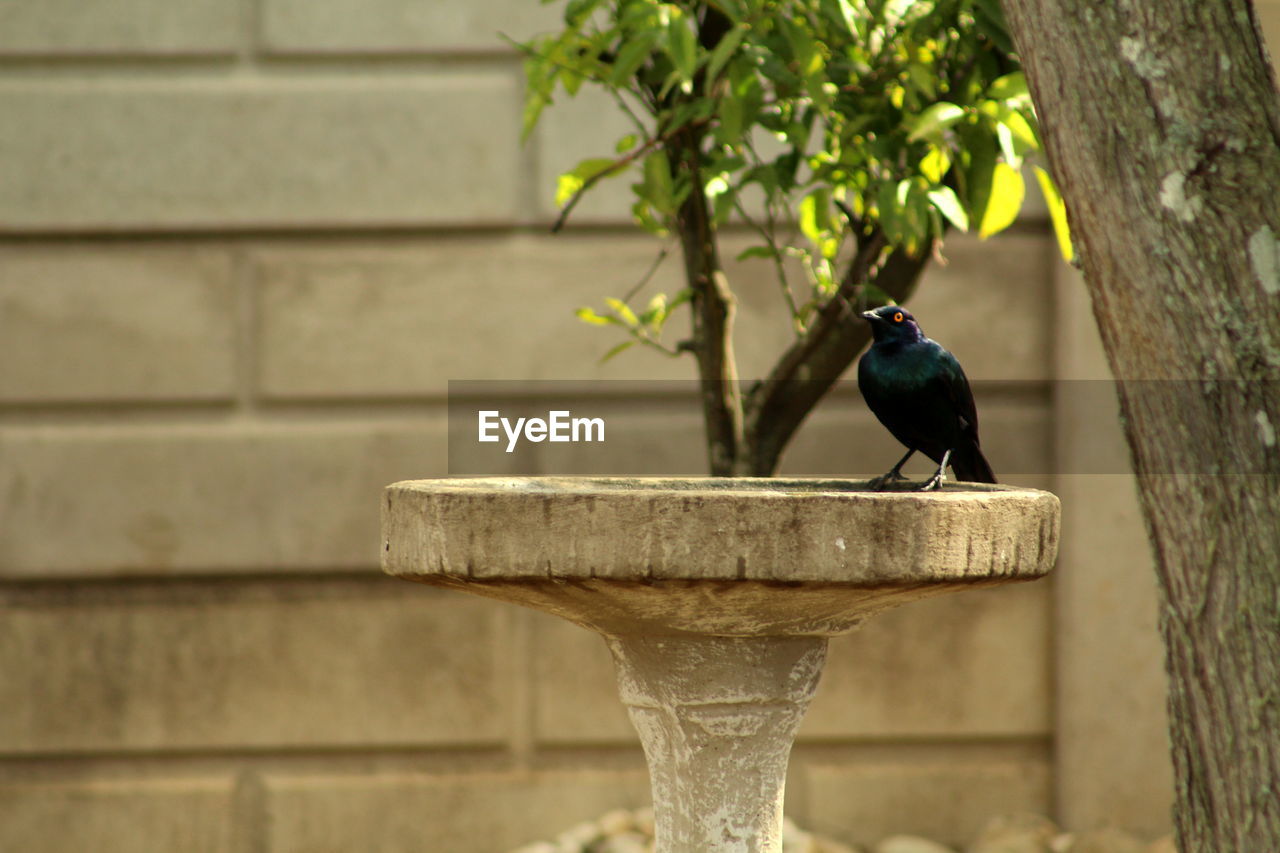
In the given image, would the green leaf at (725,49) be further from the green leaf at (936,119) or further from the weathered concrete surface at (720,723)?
the weathered concrete surface at (720,723)

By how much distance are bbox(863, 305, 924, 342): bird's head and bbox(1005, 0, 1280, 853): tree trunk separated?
524 millimetres

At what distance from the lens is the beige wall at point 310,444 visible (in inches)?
175

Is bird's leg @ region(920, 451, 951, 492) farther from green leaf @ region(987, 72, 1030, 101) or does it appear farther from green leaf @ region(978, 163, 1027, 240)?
green leaf @ region(987, 72, 1030, 101)

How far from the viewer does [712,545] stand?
6.31 ft

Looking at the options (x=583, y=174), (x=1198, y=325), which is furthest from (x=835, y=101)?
(x=1198, y=325)

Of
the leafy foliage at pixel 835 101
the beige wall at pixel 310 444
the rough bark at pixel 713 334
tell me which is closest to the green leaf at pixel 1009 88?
the leafy foliage at pixel 835 101

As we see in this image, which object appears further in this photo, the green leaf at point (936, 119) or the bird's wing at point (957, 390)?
the bird's wing at point (957, 390)

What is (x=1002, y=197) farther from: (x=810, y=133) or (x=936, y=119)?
(x=810, y=133)

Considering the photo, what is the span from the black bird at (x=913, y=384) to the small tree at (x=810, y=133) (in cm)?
16

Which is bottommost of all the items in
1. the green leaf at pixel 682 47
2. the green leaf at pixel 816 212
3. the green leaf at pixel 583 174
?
the green leaf at pixel 816 212

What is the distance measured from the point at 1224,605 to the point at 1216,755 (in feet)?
0.66

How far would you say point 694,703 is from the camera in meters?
2.41

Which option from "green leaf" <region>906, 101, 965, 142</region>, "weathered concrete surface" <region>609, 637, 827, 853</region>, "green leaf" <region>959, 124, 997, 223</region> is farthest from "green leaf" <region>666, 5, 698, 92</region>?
"weathered concrete surface" <region>609, 637, 827, 853</region>

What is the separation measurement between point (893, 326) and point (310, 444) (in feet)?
8.51
